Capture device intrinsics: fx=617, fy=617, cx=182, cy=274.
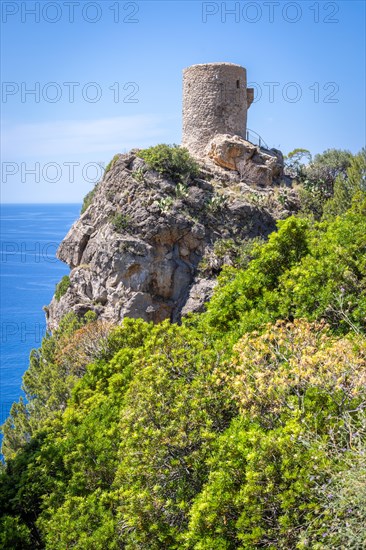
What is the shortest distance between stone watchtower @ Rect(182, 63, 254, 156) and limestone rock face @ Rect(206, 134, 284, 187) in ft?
2.38

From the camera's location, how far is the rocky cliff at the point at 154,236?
100 feet

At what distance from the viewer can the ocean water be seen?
62344 mm

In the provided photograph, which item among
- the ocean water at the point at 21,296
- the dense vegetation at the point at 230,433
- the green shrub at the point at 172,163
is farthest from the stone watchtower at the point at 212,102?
the ocean water at the point at 21,296

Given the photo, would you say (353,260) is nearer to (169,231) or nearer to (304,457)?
(304,457)

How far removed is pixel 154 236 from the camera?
3127 centimetres

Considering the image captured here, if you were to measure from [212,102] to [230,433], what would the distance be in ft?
92.7

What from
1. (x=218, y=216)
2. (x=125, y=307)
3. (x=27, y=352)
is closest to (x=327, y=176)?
(x=218, y=216)

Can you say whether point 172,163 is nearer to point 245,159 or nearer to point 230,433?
point 245,159

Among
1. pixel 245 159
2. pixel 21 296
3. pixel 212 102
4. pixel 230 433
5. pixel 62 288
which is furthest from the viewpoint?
pixel 21 296

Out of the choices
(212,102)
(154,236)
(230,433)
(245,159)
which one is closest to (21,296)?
(245,159)

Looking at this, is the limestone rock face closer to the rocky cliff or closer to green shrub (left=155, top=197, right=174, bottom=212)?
the rocky cliff

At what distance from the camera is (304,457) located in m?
7.97

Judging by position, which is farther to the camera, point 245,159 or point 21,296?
point 21,296

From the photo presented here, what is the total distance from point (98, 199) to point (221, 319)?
2157 cm
